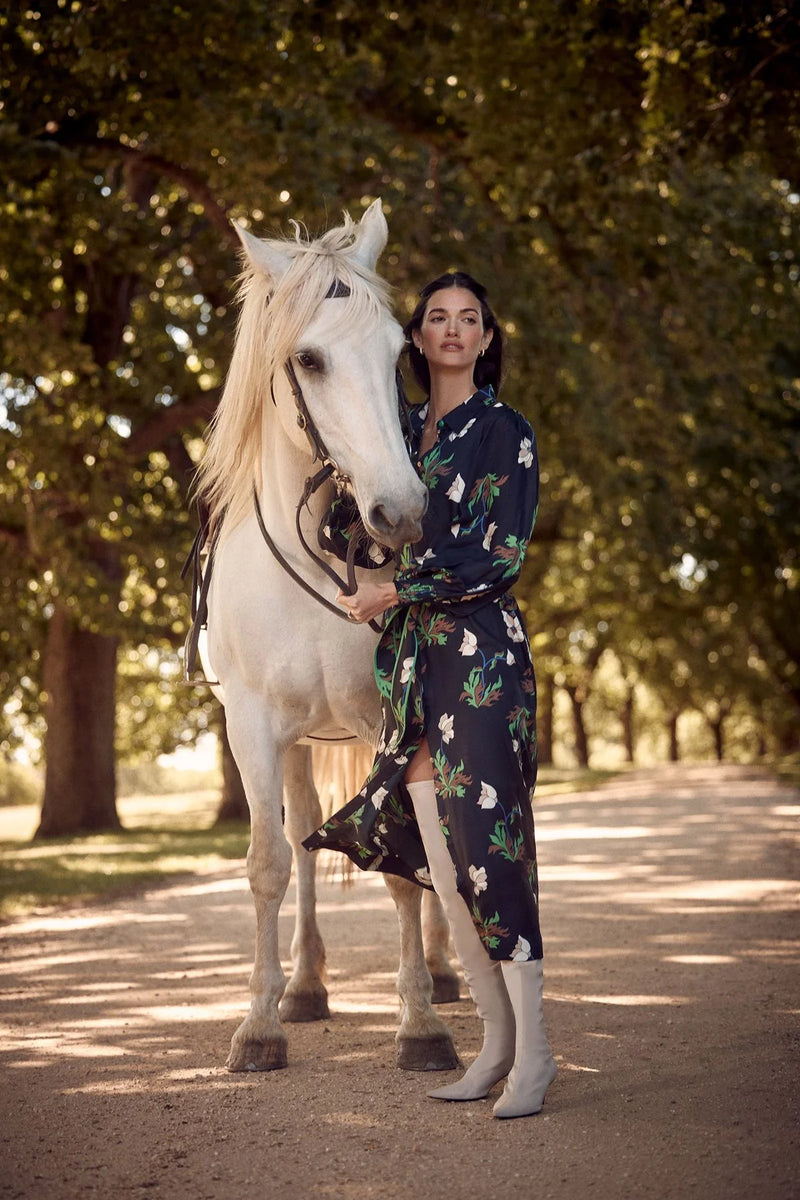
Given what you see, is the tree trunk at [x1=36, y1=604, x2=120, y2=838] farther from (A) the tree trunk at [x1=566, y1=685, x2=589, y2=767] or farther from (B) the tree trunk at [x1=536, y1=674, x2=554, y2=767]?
(A) the tree trunk at [x1=566, y1=685, x2=589, y2=767]

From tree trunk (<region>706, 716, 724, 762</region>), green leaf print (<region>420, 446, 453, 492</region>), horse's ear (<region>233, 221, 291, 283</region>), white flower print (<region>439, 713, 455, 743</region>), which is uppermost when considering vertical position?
horse's ear (<region>233, 221, 291, 283</region>)

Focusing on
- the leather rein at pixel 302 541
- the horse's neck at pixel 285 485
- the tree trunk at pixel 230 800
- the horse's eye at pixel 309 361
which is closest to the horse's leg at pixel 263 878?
the leather rein at pixel 302 541

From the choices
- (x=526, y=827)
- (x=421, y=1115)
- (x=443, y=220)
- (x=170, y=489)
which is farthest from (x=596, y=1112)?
(x=170, y=489)

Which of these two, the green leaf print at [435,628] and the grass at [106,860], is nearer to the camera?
the green leaf print at [435,628]

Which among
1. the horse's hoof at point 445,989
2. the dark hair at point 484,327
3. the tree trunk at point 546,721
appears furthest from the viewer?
the tree trunk at point 546,721

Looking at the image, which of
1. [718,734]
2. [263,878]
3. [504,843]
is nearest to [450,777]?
[504,843]

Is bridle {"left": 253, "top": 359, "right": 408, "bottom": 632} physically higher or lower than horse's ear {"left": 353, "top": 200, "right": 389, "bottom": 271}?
lower

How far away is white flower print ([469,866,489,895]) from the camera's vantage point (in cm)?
345

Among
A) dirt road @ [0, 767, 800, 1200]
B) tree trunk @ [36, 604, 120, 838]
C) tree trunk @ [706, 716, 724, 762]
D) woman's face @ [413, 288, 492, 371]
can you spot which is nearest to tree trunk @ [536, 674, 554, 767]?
tree trunk @ [706, 716, 724, 762]

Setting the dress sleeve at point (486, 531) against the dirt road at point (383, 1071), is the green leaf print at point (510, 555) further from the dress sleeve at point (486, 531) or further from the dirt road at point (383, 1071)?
the dirt road at point (383, 1071)

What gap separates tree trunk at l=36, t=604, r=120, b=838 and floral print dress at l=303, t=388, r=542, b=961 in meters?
12.2

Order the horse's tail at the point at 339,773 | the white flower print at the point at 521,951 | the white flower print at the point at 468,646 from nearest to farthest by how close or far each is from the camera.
Answer: 1. the white flower print at the point at 521,951
2. the white flower print at the point at 468,646
3. the horse's tail at the point at 339,773

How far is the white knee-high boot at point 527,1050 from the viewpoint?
132 inches

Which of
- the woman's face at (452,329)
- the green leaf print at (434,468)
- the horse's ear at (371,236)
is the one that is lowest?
the green leaf print at (434,468)
